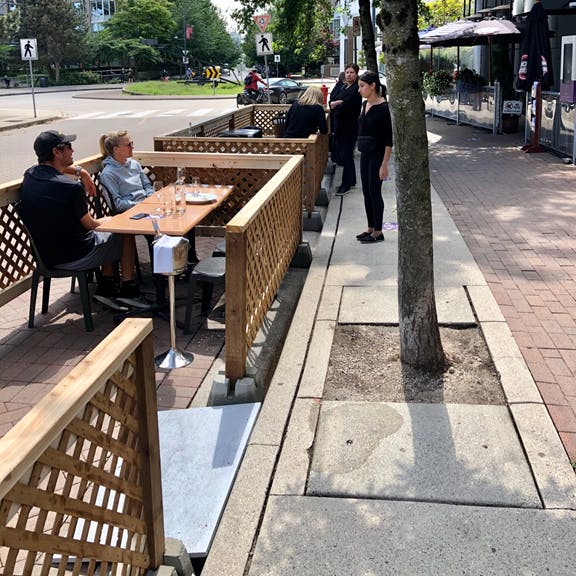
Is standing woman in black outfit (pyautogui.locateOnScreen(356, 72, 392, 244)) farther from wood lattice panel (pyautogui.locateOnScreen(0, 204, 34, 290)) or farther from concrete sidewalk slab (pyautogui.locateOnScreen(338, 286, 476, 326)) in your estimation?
wood lattice panel (pyautogui.locateOnScreen(0, 204, 34, 290))

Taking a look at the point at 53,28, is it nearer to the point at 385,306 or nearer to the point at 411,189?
the point at 385,306

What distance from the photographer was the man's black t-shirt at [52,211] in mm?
5395

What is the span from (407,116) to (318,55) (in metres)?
16.6

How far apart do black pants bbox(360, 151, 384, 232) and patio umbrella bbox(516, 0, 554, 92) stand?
730 cm

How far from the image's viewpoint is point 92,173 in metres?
6.84

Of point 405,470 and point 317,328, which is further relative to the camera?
point 317,328

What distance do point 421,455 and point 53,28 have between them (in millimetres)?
67625

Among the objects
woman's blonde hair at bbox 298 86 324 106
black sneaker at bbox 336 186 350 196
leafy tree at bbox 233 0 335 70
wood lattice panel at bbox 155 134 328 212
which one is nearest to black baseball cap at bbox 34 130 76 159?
wood lattice panel at bbox 155 134 328 212

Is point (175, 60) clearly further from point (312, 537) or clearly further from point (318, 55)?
point (312, 537)

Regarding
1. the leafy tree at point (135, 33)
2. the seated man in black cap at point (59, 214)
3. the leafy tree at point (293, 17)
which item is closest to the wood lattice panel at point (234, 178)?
the seated man in black cap at point (59, 214)

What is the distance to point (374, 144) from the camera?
7656 mm

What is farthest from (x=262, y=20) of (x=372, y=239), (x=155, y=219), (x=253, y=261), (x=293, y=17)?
(x=253, y=261)

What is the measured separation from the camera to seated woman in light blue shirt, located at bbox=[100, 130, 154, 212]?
6.38 metres

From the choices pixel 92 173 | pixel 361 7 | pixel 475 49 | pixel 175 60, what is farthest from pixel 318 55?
pixel 175 60
